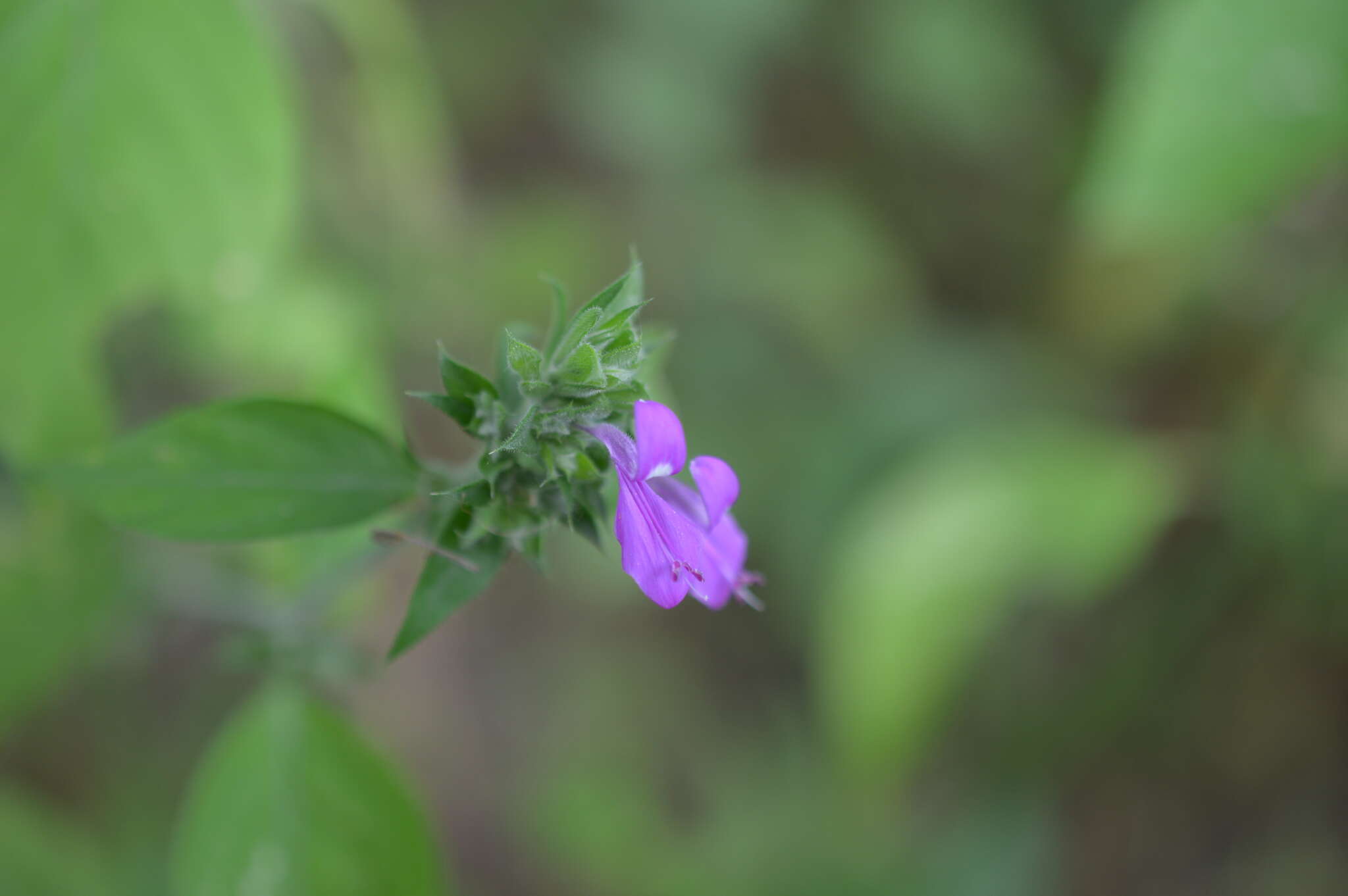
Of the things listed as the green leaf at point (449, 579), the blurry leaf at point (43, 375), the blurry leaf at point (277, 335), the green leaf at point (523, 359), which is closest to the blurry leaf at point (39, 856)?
the blurry leaf at point (43, 375)

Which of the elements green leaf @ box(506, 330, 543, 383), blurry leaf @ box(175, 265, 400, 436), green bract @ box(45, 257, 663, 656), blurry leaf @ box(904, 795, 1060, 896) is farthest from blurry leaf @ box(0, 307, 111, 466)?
blurry leaf @ box(904, 795, 1060, 896)

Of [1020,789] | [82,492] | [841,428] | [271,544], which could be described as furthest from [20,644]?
[1020,789]

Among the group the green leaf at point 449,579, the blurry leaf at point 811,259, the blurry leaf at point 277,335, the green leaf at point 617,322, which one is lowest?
the green leaf at point 449,579

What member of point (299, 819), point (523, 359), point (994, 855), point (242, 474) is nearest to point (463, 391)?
point (523, 359)

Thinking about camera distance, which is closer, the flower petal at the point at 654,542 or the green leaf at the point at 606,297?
the flower petal at the point at 654,542

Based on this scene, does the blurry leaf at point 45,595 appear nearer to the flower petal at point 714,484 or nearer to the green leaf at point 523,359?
the green leaf at point 523,359

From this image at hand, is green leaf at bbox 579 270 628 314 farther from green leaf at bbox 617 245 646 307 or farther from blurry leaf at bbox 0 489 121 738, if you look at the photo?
blurry leaf at bbox 0 489 121 738

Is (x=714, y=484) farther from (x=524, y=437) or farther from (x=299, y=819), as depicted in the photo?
(x=299, y=819)
